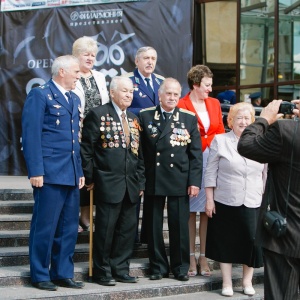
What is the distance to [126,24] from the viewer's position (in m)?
11.0

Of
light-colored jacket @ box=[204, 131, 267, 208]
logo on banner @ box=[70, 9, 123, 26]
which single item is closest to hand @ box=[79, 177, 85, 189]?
light-colored jacket @ box=[204, 131, 267, 208]

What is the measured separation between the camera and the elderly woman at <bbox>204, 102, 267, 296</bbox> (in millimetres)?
7051

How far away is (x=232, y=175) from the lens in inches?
279

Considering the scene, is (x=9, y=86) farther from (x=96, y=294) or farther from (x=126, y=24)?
(x=96, y=294)

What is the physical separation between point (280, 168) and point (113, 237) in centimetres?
224

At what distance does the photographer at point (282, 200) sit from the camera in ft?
16.7

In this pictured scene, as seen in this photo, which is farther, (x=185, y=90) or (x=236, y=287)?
(x=185, y=90)

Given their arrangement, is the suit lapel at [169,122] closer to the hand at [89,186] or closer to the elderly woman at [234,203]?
the elderly woman at [234,203]

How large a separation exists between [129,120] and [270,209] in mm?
2199

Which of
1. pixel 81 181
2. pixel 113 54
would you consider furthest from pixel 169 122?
pixel 113 54

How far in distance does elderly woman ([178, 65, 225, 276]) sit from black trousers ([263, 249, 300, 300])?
237 centimetres

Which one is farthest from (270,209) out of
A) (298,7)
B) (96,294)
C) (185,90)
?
(298,7)

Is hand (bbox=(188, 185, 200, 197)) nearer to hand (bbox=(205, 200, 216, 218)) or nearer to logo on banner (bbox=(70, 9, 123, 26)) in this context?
hand (bbox=(205, 200, 216, 218))

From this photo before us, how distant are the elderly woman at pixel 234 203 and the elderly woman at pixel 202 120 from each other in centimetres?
33
